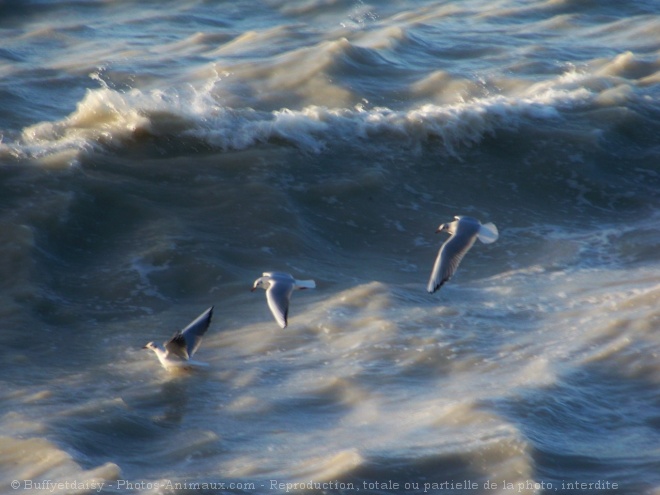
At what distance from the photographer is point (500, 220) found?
36.0ft

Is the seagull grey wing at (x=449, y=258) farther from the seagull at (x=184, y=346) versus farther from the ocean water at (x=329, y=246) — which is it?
the seagull at (x=184, y=346)

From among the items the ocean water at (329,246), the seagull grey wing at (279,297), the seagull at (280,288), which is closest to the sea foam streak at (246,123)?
the ocean water at (329,246)

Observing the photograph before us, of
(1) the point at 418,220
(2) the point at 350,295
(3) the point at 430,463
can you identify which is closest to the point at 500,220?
(1) the point at 418,220

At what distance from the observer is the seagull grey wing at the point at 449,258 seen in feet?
24.5

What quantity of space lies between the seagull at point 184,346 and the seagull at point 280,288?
0.43 metres

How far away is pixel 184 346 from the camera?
7.30 metres

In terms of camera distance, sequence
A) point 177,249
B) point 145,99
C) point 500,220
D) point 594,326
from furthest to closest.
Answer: point 145,99 < point 500,220 < point 177,249 < point 594,326

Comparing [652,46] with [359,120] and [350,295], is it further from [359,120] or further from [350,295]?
[350,295]

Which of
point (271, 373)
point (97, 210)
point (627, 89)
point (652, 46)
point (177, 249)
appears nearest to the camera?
point (271, 373)

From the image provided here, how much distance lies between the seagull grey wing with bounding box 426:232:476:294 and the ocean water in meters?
0.51

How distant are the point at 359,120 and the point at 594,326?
539 cm

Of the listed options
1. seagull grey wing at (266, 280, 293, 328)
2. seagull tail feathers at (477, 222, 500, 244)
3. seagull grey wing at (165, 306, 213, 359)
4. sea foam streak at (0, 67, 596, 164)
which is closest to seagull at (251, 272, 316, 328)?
seagull grey wing at (266, 280, 293, 328)

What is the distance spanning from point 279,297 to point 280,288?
148mm

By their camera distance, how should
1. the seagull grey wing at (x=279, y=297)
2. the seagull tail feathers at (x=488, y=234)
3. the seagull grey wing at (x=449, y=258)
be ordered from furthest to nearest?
the seagull tail feathers at (x=488, y=234) → the seagull grey wing at (x=449, y=258) → the seagull grey wing at (x=279, y=297)
